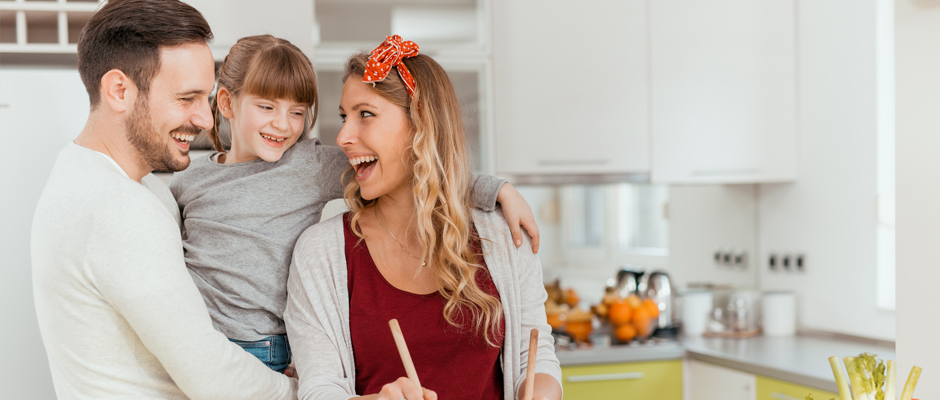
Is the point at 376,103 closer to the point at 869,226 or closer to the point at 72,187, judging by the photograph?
the point at 72,187

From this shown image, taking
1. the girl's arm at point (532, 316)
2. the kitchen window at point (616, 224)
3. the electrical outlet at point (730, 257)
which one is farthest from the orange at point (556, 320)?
the girl's arm at point (532, 316)

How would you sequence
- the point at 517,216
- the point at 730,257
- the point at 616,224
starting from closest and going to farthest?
the point at 517,216 < the point at 730,257 < the point at 616,224

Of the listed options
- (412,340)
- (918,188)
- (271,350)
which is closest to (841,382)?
(918,188)

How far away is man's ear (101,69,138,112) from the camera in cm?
112

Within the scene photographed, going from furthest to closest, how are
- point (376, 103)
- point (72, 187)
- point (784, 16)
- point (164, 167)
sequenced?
1. point (784, 16)
2. point (376, 103)
3. point (164, 167)
4. point (72, 187)

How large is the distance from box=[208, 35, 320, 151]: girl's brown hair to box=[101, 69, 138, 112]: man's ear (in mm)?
345

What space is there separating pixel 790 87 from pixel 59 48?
264 centimetres

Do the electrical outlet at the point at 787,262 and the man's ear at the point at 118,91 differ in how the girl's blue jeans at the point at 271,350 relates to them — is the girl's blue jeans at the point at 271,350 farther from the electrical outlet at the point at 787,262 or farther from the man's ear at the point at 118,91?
the electrical outlet at the point at 787,262

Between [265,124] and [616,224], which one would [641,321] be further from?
[265,124]

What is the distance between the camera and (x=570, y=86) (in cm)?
279

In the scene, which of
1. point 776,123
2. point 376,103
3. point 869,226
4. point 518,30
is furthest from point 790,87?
point 376,103

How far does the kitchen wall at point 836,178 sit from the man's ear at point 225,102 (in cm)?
233

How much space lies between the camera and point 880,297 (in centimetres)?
269

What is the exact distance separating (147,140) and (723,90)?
2.35 metres
